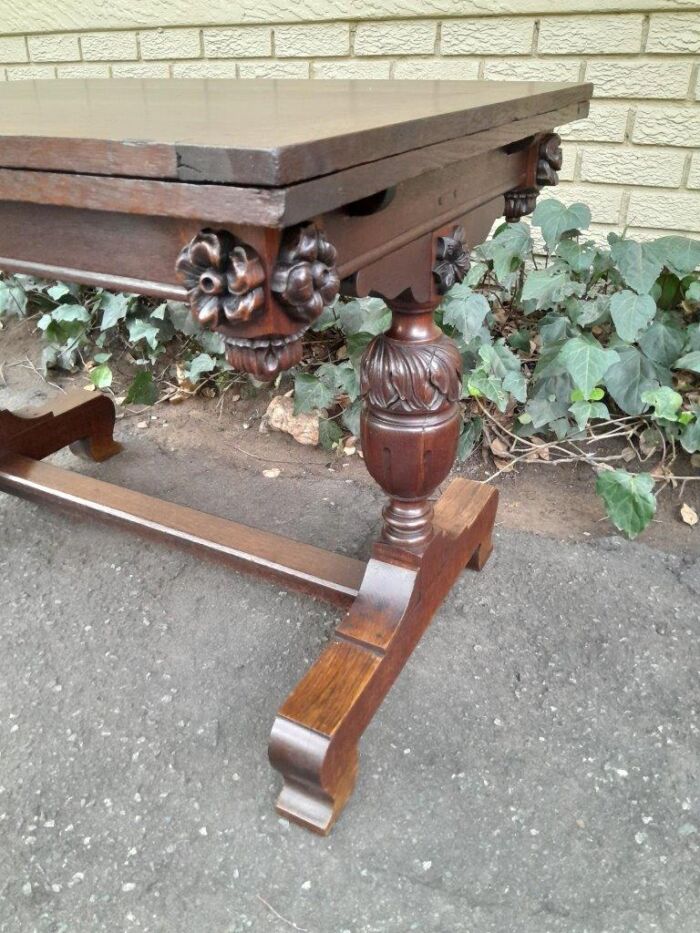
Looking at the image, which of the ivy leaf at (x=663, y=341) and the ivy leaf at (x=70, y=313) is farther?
the ivy leaf at (x=70, y=313)

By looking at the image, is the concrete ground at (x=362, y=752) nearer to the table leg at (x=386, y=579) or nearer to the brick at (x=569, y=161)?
the table leg at (x=386, y=579)

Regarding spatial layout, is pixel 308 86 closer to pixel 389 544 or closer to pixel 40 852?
pixel 389 544

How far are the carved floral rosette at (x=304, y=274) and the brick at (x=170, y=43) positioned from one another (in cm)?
231

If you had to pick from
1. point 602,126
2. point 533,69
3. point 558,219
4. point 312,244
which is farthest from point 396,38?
point 312,244

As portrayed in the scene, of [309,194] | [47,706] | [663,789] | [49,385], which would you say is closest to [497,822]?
[663,789]

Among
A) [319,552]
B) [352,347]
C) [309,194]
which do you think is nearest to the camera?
[309,194]

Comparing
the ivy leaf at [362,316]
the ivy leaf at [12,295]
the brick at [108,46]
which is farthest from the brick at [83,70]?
the ivy leaf at [362,316]

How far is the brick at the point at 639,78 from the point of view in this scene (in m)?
2.04

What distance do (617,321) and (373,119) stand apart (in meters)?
1.13

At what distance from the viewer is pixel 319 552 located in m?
1.40

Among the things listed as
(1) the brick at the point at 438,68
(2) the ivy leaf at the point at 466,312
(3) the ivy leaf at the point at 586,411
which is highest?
(1) the brick at the point at 438,68

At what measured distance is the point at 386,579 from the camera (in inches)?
49.2

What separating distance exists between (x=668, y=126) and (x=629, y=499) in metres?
1.19

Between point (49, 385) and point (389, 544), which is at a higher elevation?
point (389, 544)
